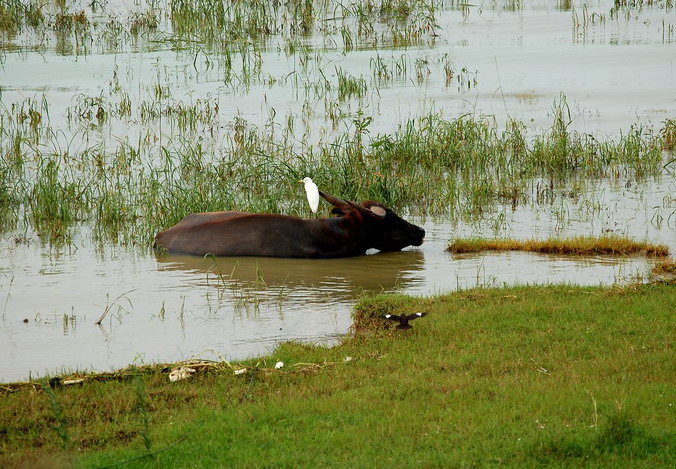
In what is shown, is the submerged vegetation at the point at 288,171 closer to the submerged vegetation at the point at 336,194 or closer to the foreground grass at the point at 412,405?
the submerged vegetation at the point at 336,194

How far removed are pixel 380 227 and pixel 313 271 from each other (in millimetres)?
1061

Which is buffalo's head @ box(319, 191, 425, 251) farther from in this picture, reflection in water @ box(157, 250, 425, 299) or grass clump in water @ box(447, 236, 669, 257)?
grass clump in water @ box(447, 236, 669, 257)

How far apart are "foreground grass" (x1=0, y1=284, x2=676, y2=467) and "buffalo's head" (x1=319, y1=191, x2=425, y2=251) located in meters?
3.32

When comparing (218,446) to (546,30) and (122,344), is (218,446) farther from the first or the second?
(546,30)

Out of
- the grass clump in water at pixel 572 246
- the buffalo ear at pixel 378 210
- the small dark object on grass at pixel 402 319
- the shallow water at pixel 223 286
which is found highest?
the buffalo ear at pixel 378 210

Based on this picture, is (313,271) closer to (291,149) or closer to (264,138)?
(291,149)

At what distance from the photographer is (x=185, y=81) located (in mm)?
18625

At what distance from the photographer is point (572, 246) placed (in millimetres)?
10148

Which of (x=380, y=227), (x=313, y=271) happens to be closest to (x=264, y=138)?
(x=380, y=227)

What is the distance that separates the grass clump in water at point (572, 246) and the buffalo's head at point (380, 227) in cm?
43

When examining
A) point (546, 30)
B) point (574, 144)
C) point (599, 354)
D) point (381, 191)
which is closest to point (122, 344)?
point (599, 354)

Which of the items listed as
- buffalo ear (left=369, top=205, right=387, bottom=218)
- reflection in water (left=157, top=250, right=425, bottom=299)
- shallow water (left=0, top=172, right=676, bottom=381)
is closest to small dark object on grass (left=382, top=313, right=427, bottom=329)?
shallow water (left=0, top=172, right=676, bottom=381)

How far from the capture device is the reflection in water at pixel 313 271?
9414mm

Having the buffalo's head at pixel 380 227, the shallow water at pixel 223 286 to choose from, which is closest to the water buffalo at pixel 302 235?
the buffalo's head at pixel 380 227
